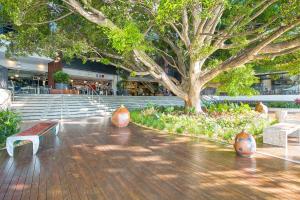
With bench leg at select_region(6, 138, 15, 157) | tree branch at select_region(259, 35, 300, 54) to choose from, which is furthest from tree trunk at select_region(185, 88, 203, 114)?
bench leg at select_region(6, 138, 15, 157)

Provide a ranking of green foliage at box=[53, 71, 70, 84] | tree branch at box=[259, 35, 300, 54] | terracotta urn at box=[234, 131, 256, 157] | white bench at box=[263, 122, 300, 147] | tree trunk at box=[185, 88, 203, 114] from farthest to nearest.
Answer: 1. green foliage at box=[53, 71, 70, 84]
2. tree trunk at box=[185, 88, 203, 114]
3. tree branch at box=[259, 35, 300, 54]
4. white bench at box=[263, 122, 300, 147]
5. terracotta urn at box=[234, 131, 256, 157]

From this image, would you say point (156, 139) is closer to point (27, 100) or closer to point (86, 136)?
point (86, 136)

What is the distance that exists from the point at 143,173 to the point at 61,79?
56.8 feet

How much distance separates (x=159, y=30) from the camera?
464 inches

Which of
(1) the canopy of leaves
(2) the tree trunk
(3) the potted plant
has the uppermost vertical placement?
(1) the canopy of leaves

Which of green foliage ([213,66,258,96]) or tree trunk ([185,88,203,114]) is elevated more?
green foliage ([213,66,258,96])

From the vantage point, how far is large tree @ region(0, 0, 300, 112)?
301 inches

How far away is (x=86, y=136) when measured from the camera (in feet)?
28.5

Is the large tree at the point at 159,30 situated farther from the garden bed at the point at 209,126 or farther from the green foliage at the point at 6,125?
the green foliage at the point at 6,125

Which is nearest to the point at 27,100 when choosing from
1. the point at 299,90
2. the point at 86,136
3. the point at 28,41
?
the point at 28,41

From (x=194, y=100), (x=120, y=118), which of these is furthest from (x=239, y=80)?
(x=120, y=118)

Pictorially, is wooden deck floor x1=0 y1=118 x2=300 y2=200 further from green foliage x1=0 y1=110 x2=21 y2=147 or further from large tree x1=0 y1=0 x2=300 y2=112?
large tree x1=0 y1=0 x2=300 y2=112

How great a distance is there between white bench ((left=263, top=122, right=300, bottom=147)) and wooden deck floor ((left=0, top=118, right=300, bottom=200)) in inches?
51.8

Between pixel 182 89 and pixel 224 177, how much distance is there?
8437 mm
